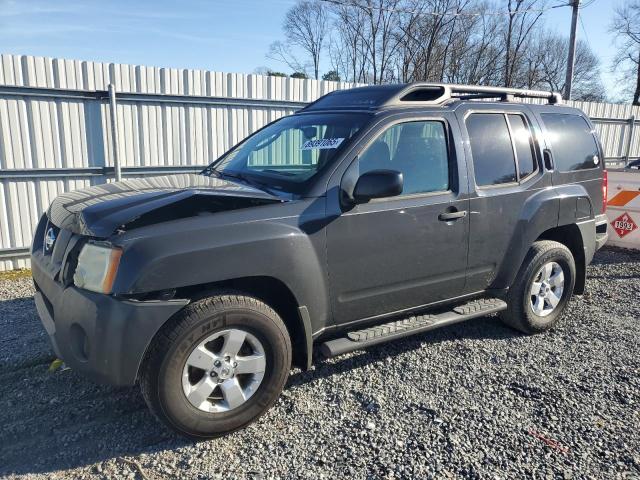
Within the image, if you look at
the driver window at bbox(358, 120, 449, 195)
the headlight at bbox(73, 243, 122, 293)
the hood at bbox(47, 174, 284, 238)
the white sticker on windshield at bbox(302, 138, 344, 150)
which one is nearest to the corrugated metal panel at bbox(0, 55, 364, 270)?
the hood at bbox(47, 174, 284, 238)

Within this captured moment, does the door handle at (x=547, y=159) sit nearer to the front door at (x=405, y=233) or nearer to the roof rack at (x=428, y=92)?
the roof rack at (x=428, y=92)

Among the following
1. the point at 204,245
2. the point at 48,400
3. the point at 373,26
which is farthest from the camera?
the point at 373,26

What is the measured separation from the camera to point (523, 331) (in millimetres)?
4652

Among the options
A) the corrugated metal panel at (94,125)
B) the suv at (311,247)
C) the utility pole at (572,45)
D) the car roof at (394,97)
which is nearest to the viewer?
the suv at (311,247)

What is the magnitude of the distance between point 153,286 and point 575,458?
2540 mm

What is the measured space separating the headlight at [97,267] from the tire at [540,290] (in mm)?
3321

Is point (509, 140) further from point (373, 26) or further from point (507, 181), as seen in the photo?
point (373, 26)

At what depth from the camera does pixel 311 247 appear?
3207 mm

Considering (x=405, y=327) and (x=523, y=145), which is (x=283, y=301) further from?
(x=523, y=145)

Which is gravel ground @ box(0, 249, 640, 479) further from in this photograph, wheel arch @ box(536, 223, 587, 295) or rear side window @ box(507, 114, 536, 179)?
rear side window @ box(507, 114, 536, 179)

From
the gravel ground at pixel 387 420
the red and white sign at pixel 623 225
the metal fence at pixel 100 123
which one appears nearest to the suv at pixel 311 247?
the gravel ground at pixel 387 420

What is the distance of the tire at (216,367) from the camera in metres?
→ 2.80

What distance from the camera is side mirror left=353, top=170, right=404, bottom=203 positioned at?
317 cm

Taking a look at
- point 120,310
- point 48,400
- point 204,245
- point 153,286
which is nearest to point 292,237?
point 204,245
